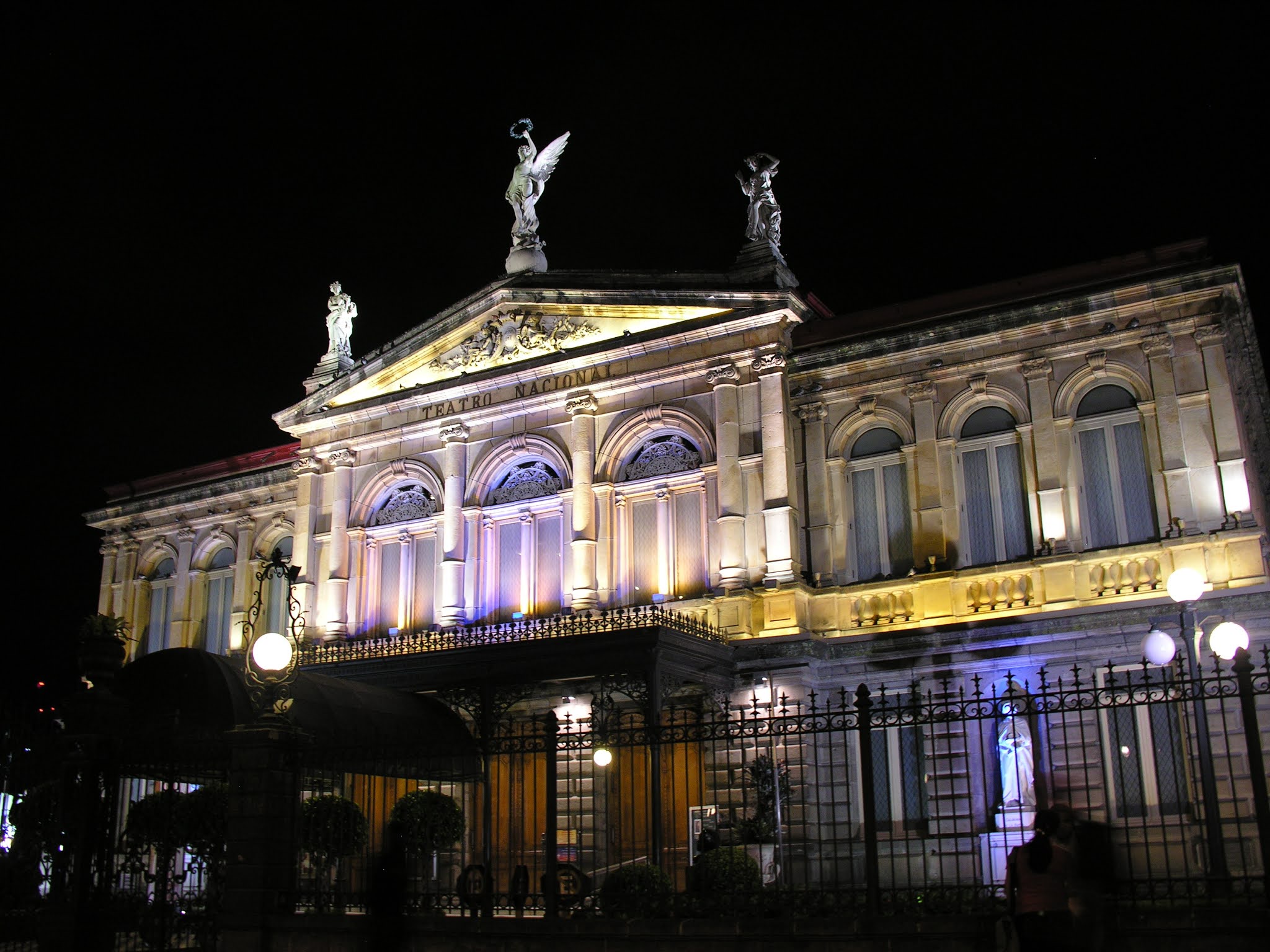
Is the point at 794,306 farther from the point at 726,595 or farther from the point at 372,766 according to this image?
the point at 372,766

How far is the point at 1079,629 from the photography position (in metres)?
21.7

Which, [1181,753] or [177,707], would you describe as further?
[1181,753]

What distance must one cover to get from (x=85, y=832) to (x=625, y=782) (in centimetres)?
1170

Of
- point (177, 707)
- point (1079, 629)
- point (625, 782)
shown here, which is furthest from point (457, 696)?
point (1079, 629)

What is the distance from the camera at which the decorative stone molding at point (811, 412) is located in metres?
25.4

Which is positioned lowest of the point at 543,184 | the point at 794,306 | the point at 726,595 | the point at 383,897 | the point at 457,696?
the point at 383,897

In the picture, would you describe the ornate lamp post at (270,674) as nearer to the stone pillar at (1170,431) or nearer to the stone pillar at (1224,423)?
the stone pillar at (1170,431)

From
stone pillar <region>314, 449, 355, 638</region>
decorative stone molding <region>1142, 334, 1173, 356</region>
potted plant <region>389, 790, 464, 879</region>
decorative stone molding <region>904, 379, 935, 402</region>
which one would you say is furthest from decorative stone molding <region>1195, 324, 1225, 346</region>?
stone pillar <region>314, 449, 355, 638</region>

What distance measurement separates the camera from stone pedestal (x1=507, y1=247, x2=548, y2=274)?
2934 centimetres

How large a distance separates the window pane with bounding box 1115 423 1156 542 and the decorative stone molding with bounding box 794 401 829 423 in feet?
17.8

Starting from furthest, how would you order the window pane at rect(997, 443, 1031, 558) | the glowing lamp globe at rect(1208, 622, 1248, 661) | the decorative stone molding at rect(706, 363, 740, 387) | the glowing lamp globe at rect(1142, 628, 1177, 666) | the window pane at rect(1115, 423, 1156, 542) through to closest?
the decorative stone molding at rect(706, 363, 740, 387) → the window pane at rect(997, 443, 1031, 558) → the window pane at rect(1115, 423, 1156, 542) → the glowing lamp globe at rect(1142, 628, 1177, 666) → the glowing lamp globe at rect(1208, 622, 1248, 661)

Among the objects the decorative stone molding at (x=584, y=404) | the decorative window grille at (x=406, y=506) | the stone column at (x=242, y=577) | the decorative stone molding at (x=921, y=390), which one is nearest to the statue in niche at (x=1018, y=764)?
the decorative stone molding at (x=921, y=390)

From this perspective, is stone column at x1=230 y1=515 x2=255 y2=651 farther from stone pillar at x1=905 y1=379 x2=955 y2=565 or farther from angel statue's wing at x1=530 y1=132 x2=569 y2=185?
stone pillar at x1=905 y1=379 x2=955 y2=565

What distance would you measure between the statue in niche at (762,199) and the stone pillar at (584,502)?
482 cm
